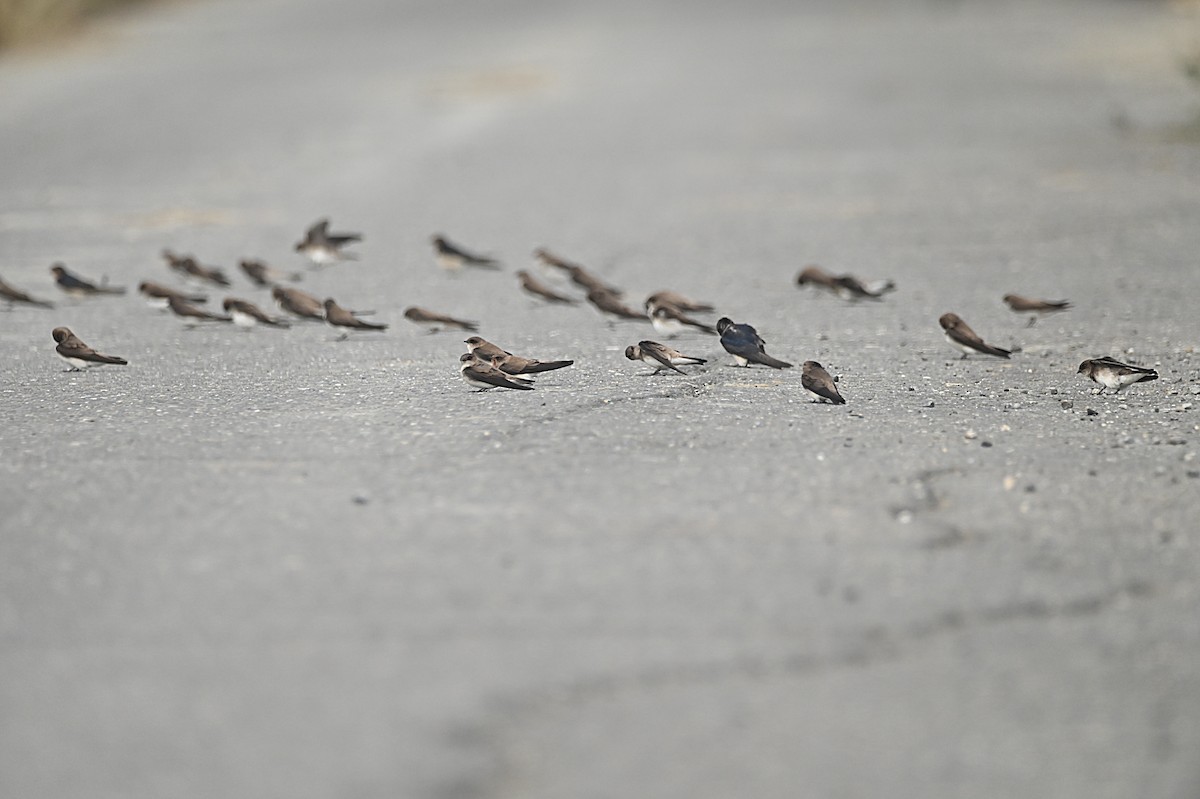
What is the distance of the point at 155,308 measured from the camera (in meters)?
9.05

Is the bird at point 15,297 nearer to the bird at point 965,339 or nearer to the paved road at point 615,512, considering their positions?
the paved road at point 615,512

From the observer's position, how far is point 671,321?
8.05 meters

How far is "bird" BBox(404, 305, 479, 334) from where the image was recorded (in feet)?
27.5

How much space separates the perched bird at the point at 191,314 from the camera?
8453mm

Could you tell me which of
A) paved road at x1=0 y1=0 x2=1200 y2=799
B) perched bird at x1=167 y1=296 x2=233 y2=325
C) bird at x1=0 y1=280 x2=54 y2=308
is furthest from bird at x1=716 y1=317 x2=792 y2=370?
bird at x1=0 y1=280 x2=54 y2=308

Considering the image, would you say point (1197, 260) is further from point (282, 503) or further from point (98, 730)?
point (98, 730)

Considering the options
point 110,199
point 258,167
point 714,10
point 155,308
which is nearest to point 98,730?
point 155,308

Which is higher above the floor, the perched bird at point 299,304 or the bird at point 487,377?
the bird at point 487,377

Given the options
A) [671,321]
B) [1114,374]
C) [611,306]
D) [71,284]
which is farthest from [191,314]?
[1114,374]

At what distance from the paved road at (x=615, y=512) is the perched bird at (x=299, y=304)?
0.25 m

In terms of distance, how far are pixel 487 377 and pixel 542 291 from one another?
2.60 meters

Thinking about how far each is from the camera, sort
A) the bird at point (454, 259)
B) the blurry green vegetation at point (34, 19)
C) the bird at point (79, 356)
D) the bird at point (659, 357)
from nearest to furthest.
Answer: the bird at point (659, 357) < the bird at point (79, 356) < the bird at point (454, 259) < the blurry green vegetation at point (34, 19)

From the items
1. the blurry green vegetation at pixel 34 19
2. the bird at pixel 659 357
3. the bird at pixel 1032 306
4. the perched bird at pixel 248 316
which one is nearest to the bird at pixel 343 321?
the perched bird at pixel 248 316

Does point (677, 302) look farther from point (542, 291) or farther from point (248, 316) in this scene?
point (248, 316)
